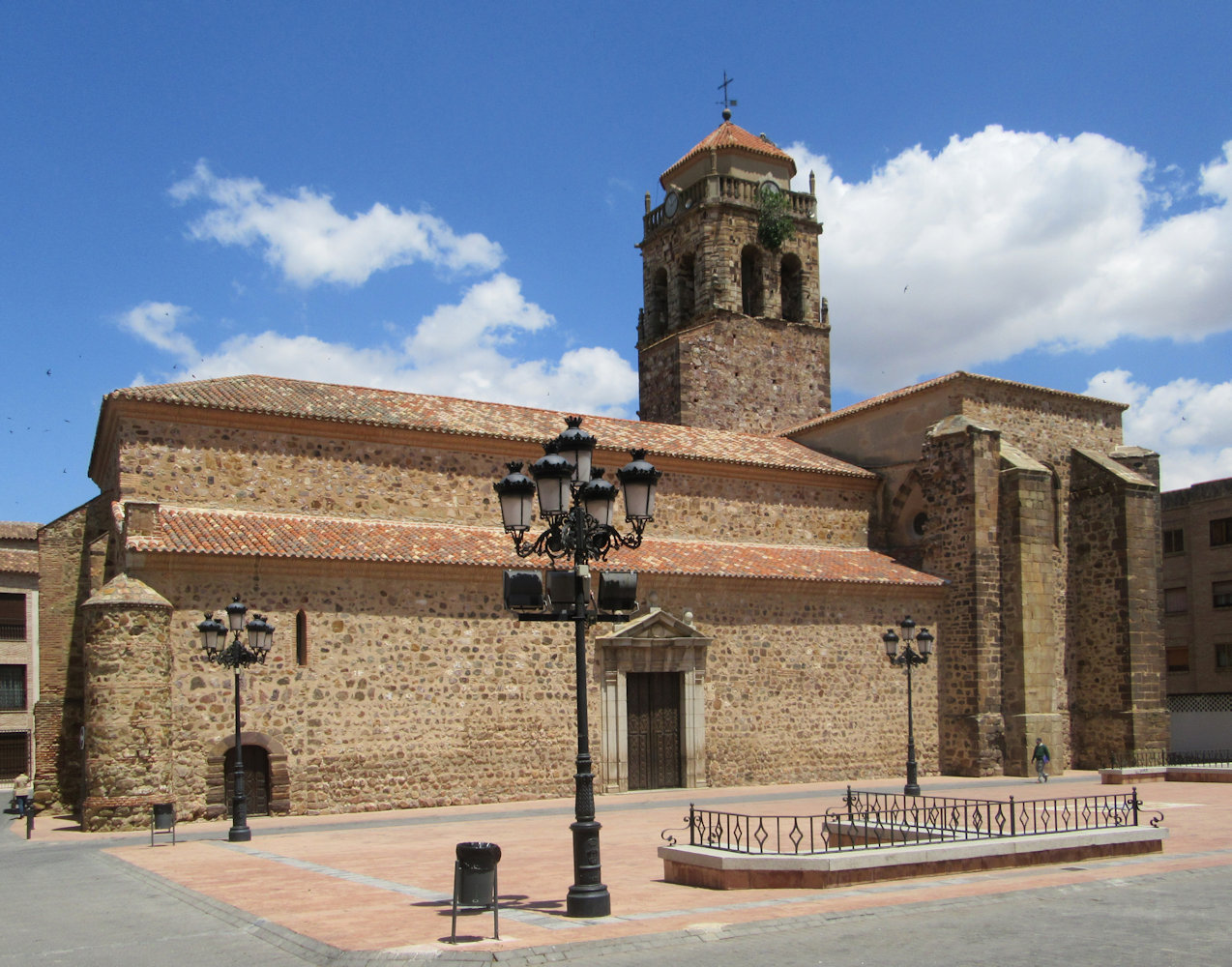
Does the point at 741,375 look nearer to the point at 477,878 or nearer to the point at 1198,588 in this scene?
the point at 1198,588

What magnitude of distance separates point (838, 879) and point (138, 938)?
18.9 feet

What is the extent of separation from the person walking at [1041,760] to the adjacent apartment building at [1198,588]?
13.8 m

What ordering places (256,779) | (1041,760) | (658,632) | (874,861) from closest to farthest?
1. (874,861)
2. (256,779)
3. (658,632)
4. (1041,760)

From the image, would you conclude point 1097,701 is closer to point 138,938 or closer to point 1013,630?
point 1013,630

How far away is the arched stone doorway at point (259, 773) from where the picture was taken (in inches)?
675

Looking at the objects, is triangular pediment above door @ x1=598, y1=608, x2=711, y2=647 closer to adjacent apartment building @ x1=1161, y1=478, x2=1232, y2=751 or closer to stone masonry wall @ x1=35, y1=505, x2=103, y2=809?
stone masonry wall @ x1=35, y1=505, x2=103, y2=809

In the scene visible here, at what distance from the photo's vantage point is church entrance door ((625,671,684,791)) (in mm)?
20938

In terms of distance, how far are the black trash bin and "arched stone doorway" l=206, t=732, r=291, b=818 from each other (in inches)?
398

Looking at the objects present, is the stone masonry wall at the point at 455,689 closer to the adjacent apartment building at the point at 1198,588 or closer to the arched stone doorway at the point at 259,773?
the arched stone doorway at the point at 259,773

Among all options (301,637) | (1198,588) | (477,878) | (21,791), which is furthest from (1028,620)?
(21,791)

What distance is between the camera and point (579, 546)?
9250 millimetres

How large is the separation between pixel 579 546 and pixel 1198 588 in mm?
33141

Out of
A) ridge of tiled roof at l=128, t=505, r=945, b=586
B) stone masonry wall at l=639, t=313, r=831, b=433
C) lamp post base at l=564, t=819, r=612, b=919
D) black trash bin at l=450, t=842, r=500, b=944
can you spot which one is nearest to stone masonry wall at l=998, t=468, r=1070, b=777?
→ ridge of tiled roof at l=128, t=505, r=945, b=586

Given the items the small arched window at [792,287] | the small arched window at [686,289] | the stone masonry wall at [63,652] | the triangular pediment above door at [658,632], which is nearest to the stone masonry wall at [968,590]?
the triangular pediment above door at [658,632]
